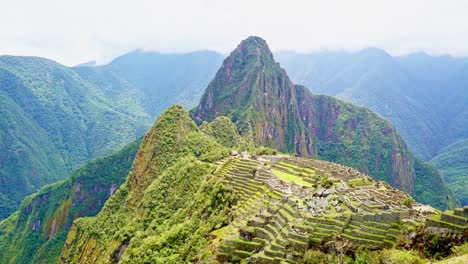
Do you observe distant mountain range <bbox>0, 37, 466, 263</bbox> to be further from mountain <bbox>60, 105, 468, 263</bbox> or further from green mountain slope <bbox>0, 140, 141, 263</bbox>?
green mountain slope <bbox>0, 140, 141, 263</bbox>

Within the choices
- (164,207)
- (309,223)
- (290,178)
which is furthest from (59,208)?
(309,223)

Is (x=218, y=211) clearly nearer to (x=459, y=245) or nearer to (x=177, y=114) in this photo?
(x=459, y=245)

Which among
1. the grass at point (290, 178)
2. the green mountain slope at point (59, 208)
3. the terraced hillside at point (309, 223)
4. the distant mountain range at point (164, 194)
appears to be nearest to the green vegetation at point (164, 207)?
the distant mountain range at point (164, 194)

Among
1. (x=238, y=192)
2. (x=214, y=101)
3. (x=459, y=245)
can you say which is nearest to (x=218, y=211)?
(x=238, y=192)

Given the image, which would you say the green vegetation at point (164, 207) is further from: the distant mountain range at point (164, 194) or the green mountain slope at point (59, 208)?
the green mountain slope at point (59, 208)

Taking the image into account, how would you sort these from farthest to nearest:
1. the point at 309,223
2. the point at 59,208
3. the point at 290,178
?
the point at 59,208 < the point at 290,178 < the point at 309,223

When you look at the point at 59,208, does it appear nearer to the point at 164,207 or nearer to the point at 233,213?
the point at 164,207
